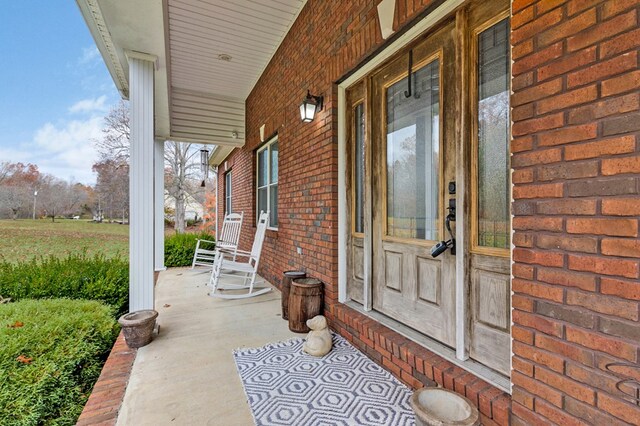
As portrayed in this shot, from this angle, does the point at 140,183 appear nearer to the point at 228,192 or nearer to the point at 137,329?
the point at 137,329

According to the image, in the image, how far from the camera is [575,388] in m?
1.11

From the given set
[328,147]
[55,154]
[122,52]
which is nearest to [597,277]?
[328,147]

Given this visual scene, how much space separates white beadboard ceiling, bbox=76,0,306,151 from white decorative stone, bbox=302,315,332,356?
2684 mm

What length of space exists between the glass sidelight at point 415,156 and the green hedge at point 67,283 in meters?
3.14

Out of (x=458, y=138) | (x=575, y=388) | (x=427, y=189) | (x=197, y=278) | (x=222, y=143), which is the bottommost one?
(x=197, y=278)

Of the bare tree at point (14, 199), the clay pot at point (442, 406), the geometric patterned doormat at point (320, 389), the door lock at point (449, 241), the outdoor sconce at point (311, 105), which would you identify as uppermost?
the outdoor sconce at point (311, 105)

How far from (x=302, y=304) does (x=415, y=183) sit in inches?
58.8

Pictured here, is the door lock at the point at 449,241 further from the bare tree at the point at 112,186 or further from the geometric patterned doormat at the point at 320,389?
the bare tree at the point at 112,186

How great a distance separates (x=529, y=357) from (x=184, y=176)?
1550cm

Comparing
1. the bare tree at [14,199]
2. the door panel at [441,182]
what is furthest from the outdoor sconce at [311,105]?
the bare tree at [14,199]

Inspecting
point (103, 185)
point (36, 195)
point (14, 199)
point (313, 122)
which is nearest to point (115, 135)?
point (103, 185)

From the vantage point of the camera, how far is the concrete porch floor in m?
1.75

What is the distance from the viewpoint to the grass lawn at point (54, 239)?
7.11 metres

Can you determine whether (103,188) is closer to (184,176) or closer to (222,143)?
(184,176)
